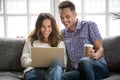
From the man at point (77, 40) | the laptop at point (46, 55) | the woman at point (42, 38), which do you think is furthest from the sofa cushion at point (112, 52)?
the laptop at point (46, 55)

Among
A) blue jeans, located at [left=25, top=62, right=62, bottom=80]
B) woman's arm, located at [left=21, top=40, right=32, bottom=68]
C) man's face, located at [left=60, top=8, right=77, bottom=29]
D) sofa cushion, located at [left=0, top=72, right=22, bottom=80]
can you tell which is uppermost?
man's face, located at [left=60, top=8, right=77, bottom=29]

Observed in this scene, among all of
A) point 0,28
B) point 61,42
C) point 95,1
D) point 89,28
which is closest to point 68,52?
point 61,42

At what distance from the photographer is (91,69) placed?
7.14 feet

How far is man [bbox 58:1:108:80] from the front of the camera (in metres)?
2.33

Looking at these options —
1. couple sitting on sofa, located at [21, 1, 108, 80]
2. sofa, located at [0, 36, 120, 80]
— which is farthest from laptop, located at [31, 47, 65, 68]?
sofa, located at [0, 36, 120, 80]

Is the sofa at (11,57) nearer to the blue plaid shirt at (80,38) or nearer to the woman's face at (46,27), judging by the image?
the woman's face at (46,27)

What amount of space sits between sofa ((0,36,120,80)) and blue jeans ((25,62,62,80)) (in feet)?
0.97

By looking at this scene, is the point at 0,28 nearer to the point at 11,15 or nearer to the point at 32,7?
the point at 11,15

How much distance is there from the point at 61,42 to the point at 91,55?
0.45 metres

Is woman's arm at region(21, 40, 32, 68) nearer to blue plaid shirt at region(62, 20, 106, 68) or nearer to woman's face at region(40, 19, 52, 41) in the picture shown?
woman's face at region(40, 19, 52, 41)

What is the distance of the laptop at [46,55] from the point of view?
7.32 feet

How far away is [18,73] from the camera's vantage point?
8.84 feet

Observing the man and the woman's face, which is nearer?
the man

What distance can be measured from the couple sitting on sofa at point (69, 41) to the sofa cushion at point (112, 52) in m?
0.20
